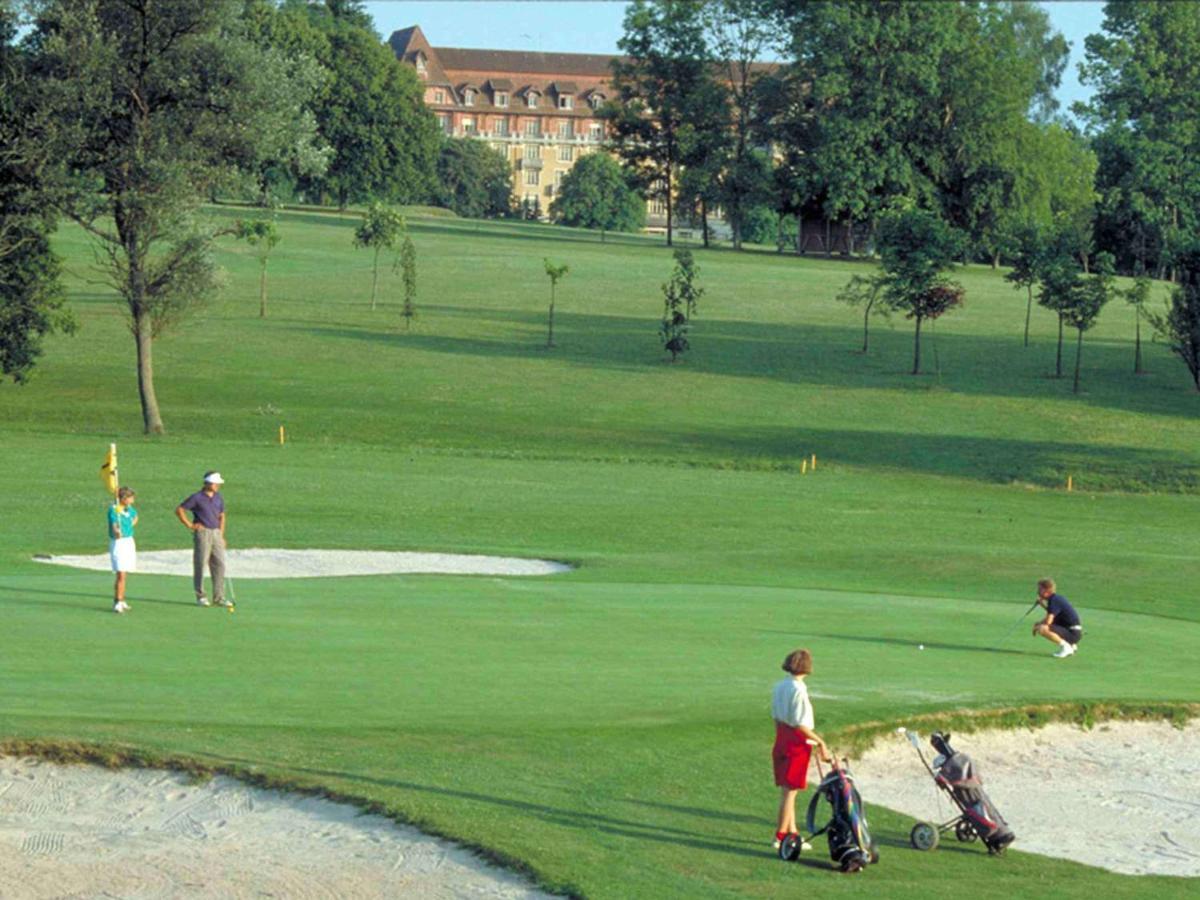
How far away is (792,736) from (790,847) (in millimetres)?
999

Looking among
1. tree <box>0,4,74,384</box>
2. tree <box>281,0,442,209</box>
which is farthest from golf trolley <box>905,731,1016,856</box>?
tree <box>281,0,442,209</box>

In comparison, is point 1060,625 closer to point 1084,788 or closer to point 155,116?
point 1084,788

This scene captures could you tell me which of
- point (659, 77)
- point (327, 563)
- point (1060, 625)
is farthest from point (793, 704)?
point (659, 77)

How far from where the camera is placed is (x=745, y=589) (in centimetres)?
3192

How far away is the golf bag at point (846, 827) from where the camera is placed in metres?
15.1

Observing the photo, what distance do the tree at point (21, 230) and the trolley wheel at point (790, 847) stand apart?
47.4 meters

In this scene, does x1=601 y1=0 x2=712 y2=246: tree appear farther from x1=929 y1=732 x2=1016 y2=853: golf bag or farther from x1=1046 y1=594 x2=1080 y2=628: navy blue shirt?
x1=929 y1=732 x2=1016 y2=853: golf bag

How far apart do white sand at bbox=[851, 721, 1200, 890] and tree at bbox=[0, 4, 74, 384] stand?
44.7 metres

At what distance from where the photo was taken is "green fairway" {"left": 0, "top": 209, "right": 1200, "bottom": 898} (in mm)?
17062

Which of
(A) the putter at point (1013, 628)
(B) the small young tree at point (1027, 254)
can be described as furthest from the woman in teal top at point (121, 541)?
(B) the small young tree at point (1027, 254)

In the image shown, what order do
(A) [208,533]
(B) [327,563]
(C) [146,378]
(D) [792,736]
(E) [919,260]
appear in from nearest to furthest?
(D) [792,736]
(A) [208,533]
(B) [327,563]
(C) [146,378]
(E) [919,260]

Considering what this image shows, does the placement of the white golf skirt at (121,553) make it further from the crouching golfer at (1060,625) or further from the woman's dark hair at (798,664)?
the crouching golfer at (1060,625)

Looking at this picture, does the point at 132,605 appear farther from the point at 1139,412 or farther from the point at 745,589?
A: the point at 1139,412

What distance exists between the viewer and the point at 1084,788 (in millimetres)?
19562
